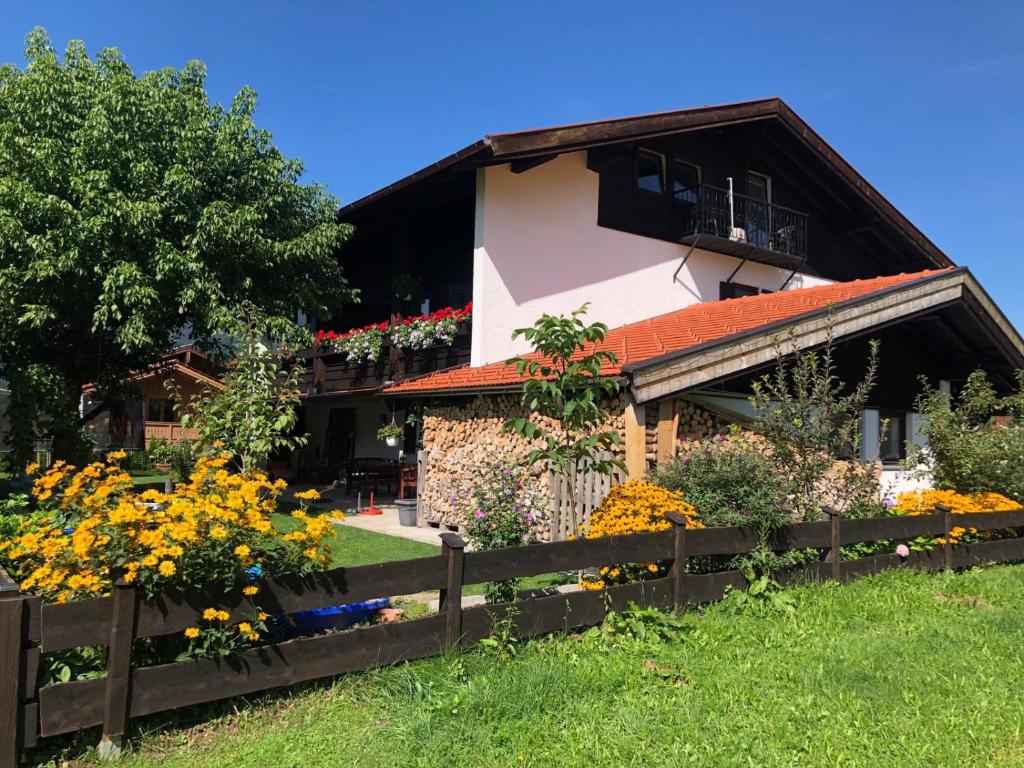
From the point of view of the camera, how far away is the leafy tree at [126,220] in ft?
33.3

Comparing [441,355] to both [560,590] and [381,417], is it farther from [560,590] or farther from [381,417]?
[560,590]

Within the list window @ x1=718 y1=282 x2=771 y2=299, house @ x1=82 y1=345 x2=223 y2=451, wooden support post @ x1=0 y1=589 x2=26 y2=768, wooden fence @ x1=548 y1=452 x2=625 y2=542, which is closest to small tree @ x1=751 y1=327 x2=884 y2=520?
wooden fence @ x1=548 y1=452 x2=625 y2=542

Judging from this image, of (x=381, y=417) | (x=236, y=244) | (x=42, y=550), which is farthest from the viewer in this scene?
(x=381, y=417)

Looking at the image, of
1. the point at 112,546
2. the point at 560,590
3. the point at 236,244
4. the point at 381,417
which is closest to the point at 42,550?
the point at 112,546

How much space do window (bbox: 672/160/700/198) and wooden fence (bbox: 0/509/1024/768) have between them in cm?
1002

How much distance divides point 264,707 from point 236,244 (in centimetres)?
946

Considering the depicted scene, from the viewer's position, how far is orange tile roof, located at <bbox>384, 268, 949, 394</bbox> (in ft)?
30.7

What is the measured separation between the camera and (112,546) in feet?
11.3

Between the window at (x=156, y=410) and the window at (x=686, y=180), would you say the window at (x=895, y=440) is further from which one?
the window at (x=156, y=410)

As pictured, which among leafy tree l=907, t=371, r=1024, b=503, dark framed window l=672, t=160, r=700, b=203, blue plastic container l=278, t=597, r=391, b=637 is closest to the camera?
blue plastic container l=278, t=597, r=391, b=637

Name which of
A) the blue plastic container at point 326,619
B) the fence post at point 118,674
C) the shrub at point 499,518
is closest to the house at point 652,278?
the shrub at point 499,518

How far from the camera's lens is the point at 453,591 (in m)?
4.37

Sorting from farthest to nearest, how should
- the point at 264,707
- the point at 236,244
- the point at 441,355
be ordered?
the point at 441,355 < the point at 236,244 < the point at 264,707

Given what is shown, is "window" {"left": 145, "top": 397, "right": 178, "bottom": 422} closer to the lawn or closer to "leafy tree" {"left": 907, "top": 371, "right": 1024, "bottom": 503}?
the lawn
